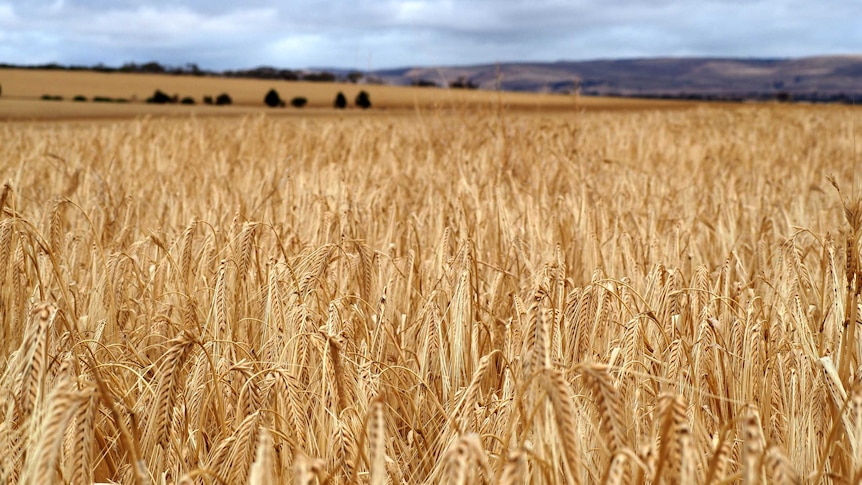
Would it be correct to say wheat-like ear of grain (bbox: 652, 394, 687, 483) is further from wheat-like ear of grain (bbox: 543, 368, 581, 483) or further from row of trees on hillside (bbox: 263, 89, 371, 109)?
row of trees on hillside (bbox: 263, 89, 371, 109)

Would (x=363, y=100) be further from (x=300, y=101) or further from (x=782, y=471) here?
(x=782, y=471)

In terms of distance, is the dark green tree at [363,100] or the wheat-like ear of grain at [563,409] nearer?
the wheat-like ear of grain at [563,409]

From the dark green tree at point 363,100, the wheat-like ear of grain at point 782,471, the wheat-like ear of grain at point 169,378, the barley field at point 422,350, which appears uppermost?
the wheat-like ear of grain at point 782,471

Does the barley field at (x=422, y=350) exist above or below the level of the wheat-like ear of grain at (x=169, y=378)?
below

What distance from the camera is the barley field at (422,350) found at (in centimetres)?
99

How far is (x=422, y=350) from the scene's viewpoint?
176 cm

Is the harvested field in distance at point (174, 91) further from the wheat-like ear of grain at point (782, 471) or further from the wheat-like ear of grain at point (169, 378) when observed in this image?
the wheat-like ear of grain at point (782, 471)

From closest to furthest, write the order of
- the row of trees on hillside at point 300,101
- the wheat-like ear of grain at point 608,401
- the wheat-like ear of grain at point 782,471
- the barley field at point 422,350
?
1. the wheat-like ear of grain at point 782,471
2. the wheat-like ear of grain at point 608,401
3. the barley field at point 422,350
4. the row of trees on hillside at point 300,101

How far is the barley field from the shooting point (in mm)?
991

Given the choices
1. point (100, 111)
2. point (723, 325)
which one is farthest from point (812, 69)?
point (723, 325)

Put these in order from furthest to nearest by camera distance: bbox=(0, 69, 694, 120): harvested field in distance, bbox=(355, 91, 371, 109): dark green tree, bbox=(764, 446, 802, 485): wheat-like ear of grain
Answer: bbox=(355, 91, 371, 109): dark green tree
bbox=(0, 69, 694, 120): harvested field in distance
bbox=(764, 446, 802, 485): wheat-like ear of grain

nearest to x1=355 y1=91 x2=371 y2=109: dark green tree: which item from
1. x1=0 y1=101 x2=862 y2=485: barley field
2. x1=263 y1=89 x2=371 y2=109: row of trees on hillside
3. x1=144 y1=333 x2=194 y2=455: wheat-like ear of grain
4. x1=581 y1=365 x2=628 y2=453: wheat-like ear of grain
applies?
x1=263 y1=89 x2=371 y2=109: row of trees on hillside

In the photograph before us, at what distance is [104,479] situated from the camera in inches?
59.3

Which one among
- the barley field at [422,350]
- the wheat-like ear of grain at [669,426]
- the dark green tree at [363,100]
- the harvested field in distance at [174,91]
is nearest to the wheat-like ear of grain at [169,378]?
the barley field at [422,350]
